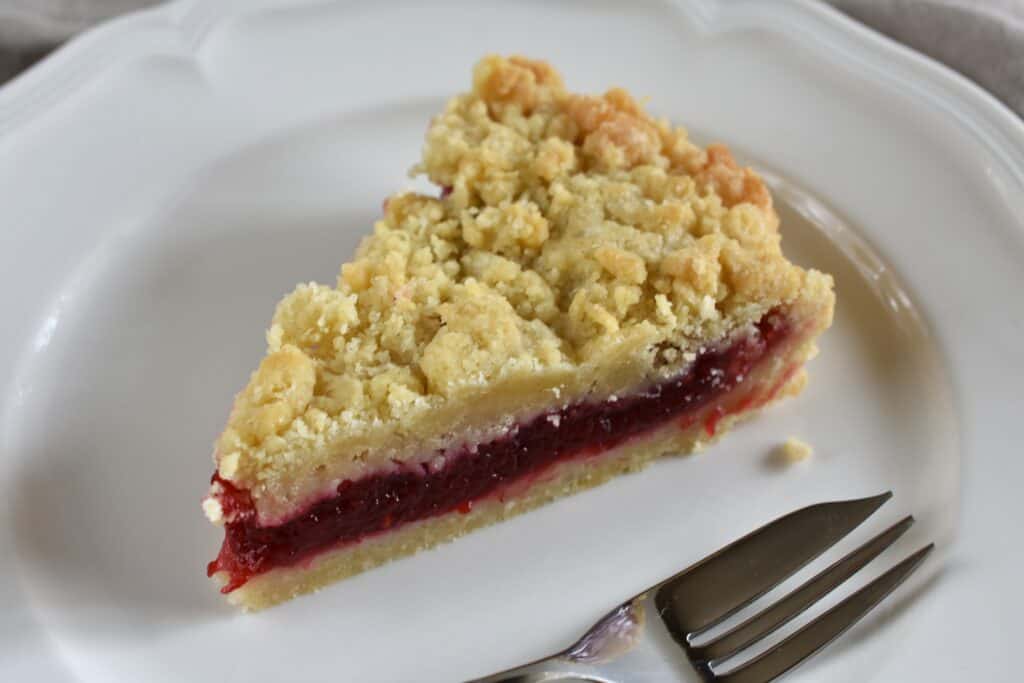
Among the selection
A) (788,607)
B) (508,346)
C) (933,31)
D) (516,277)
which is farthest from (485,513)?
(933,31)

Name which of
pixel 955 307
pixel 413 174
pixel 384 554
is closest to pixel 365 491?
pixel 384 554

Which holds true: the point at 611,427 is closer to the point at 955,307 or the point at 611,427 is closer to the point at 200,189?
the point at 955,307

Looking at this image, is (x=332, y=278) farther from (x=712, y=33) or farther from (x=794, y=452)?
(x=712, y=33)

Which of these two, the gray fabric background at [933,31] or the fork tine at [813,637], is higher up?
the gray fabric background at [933,31]

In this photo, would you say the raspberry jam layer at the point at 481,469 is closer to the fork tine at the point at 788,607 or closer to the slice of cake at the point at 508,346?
the slice of cake at the point at 508,346

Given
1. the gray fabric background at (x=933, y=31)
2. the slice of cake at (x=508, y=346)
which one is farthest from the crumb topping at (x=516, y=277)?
the gray fabric background at (x=933, y=31)

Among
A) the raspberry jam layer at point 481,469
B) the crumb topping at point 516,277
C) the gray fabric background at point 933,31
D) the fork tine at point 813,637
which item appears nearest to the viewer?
the fork tine at point 813,637
